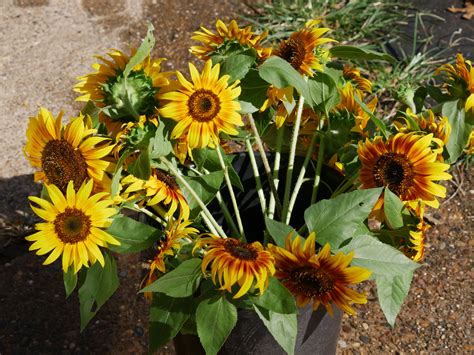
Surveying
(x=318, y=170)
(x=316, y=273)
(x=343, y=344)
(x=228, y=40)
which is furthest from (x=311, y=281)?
(x=343, y=344)

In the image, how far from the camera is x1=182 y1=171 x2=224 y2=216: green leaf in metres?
1.34

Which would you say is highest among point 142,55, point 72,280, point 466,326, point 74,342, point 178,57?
point 142,55

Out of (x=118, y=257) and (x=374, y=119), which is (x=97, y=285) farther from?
(x=118, y=257)

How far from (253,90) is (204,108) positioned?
6.5 inches

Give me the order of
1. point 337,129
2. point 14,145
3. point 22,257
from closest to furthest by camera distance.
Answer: point 337,129 → point 22,257 → point 14,145

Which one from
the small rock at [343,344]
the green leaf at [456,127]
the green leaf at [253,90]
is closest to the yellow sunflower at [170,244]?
the green leaf at [253,90]

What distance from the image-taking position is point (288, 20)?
2.82 m

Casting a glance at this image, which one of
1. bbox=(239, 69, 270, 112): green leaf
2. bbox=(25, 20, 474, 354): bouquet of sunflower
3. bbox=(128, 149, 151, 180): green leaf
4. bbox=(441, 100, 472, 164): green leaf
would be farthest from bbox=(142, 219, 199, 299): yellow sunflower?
bbox=(441, 100, 472, 164): green leaf

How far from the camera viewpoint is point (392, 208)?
122 centimetres

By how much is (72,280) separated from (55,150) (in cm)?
22

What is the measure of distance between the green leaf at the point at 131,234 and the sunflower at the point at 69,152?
0.07 meters

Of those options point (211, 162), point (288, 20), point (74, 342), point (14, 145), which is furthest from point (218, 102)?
point (288, 20)

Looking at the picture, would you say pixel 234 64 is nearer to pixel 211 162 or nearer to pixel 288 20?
pixel 211 162

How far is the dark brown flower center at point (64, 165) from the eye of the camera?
121 centimetres
